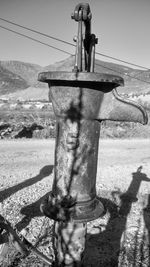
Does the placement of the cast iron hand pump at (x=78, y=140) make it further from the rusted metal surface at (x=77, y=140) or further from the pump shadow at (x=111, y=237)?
the pump shadow at (x=111, y=237)

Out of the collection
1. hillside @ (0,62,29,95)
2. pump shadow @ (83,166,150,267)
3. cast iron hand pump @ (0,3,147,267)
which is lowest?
pump shadow @ (83,166,150,267)

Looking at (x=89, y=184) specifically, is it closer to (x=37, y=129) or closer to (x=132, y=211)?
(x=132, y=211)

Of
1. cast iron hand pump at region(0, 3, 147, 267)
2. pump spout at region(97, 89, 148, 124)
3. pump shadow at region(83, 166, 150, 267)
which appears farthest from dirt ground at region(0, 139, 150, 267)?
pump spout at region(97, 89, 148, 124)

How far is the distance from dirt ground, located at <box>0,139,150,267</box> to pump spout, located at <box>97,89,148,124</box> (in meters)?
1.31

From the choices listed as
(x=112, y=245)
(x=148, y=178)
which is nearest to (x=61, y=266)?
(x=112, y=245)

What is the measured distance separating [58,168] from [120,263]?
8.72 ft

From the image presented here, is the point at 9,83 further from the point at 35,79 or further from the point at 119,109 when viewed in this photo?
the point at 119,109

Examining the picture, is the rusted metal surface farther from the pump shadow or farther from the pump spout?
the pump shadow

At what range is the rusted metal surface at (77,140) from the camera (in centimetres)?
210

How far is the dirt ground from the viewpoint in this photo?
14.5ft

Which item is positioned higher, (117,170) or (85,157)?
(85,157)

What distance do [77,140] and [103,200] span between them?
4.42 m

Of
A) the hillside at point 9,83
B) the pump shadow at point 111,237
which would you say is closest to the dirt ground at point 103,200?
the pump shadow at point 111,237

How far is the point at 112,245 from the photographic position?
4629mm
